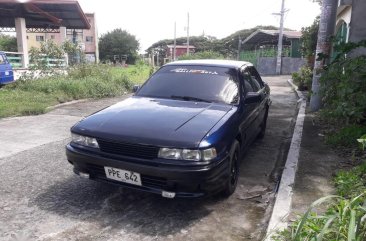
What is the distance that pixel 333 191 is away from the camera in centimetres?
400

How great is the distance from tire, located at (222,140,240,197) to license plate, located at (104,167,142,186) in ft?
3.37

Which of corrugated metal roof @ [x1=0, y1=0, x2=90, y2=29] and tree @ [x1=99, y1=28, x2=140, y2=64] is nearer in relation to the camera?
corrugated metal roof @ [x1=0, y1=0, x2=90, y2=29]

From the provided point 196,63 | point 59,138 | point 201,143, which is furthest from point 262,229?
point 59,138

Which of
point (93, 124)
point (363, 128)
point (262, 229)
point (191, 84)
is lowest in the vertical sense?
point (262, 229)

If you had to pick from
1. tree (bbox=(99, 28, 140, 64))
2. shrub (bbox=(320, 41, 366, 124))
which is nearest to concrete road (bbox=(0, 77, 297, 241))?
shrub (bbox=(320, 41, 366, 124))

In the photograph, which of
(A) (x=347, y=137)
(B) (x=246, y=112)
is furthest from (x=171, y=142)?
(A) (x=347, y=137)

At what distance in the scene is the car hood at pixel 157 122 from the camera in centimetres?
326

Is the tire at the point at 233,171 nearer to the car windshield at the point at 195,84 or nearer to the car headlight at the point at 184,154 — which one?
the car headlight at the point at 184,154

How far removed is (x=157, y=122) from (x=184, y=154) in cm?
55

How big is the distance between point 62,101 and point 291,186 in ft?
28.3

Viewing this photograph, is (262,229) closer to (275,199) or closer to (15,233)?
(275,199)

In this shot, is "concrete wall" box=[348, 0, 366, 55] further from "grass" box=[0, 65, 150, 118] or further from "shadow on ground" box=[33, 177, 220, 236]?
"grass" box=[0, 65, 150, 118]

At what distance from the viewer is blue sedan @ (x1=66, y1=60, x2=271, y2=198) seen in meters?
3.20

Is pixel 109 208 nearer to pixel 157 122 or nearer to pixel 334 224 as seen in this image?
pixel 157 122
